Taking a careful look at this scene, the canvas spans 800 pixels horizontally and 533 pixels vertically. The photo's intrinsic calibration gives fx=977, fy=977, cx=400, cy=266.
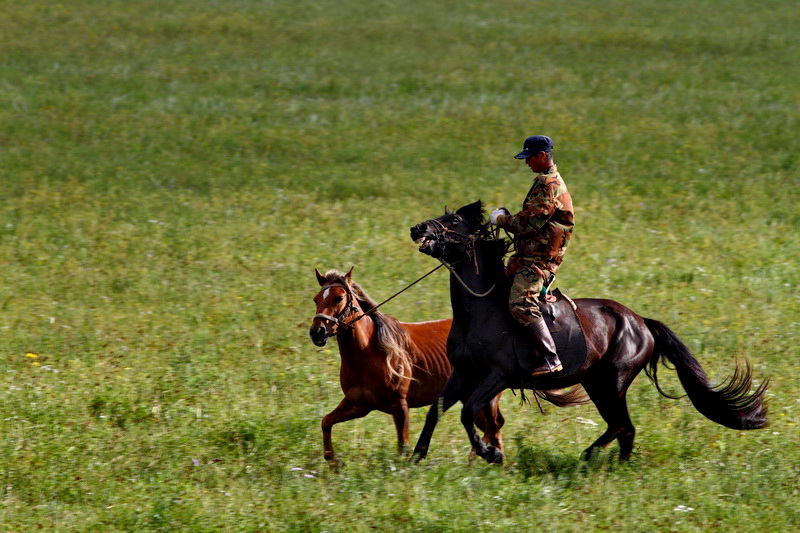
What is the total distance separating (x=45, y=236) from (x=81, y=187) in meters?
3.22

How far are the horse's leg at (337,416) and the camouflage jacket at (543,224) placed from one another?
81.9 inches

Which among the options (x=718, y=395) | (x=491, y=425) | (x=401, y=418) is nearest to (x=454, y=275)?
(x=401, y=418)

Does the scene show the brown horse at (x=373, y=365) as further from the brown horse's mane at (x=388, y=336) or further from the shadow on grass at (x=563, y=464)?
the shadow on grass at (x=563, y=464)

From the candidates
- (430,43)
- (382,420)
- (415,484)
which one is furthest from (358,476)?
A: (430,43)

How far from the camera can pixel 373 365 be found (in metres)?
9.69

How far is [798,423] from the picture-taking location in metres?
10.3

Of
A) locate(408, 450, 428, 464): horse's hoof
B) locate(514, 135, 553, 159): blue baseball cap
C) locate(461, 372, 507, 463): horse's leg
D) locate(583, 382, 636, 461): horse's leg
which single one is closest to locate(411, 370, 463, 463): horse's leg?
locate(408, 450, 428, 464): horse's hoof

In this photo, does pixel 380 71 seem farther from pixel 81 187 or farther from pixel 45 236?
pixel 45 236

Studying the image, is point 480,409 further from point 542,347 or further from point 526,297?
point 526,297

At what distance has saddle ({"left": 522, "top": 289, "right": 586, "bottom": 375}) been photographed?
930 cm

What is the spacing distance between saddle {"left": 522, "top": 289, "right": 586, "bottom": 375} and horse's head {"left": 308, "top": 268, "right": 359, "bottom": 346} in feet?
6.09

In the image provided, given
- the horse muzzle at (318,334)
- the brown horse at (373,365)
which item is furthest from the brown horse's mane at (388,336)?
the horse muzzle at (318,334)

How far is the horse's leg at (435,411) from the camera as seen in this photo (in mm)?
8859

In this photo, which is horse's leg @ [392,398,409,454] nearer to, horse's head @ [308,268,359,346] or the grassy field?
the grassy field
